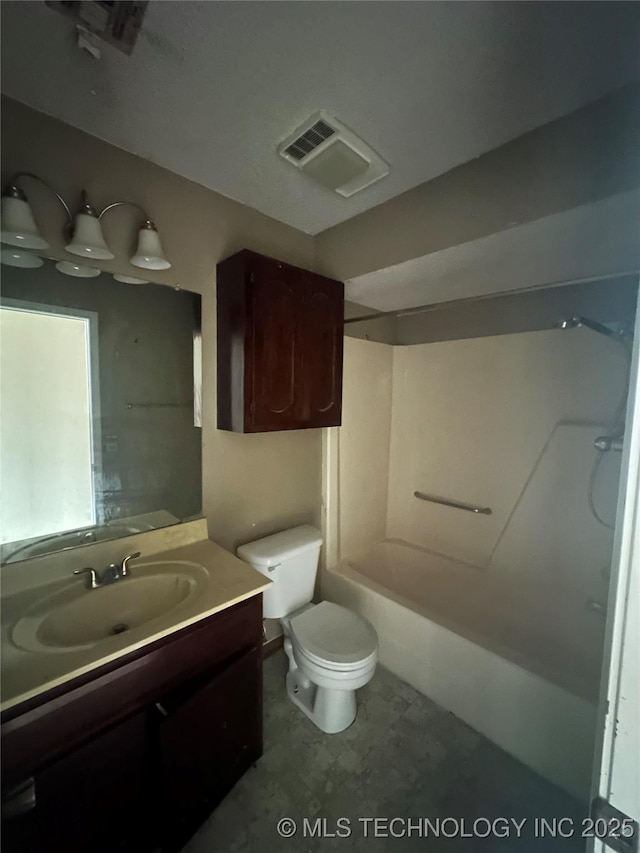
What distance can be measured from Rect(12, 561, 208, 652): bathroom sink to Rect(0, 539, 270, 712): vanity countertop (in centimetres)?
2

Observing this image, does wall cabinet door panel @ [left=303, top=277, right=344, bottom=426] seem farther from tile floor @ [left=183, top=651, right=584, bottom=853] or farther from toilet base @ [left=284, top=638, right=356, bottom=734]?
tile floor @ [left=183, top=651, right=584, bottom=853]

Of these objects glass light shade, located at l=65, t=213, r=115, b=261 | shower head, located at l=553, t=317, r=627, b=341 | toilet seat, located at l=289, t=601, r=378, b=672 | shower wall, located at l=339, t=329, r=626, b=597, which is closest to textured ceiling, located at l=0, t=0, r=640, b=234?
glass light shade, located at l=65, t=213, r=115, b=261

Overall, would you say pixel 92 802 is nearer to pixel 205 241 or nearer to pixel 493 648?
pixel 493 648

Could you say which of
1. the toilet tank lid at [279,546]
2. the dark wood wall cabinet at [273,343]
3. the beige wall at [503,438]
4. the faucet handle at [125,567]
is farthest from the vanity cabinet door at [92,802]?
the beige wall at [503,438]

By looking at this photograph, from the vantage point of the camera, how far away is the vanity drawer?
0.80 meters

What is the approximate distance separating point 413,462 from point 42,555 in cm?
225

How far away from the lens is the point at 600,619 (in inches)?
73.9

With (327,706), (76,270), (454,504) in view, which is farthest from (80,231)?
(454,504)

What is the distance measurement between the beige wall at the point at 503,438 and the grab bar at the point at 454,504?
0.13ft

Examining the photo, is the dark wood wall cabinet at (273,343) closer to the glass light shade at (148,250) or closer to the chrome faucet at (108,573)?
the glass light shade at (148,250)

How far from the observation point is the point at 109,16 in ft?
2.87

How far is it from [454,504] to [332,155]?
218 centimetres

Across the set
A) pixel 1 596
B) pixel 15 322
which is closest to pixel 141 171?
pixel 15 322

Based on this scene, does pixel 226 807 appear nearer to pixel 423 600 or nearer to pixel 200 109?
pixel 423 600
